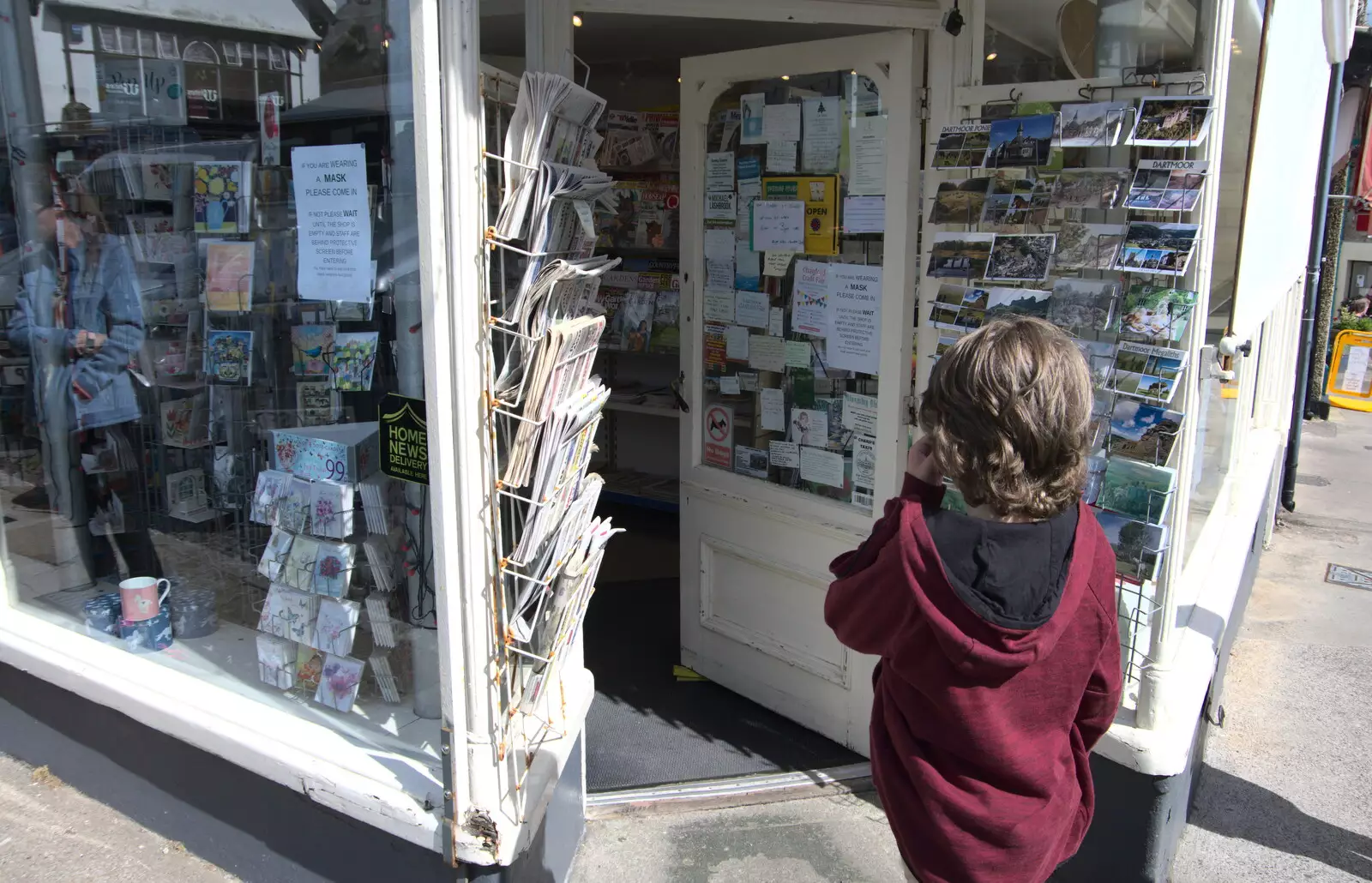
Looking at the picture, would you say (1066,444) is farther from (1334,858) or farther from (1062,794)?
(1334,858)

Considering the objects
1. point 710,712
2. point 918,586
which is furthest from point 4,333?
point 918,586

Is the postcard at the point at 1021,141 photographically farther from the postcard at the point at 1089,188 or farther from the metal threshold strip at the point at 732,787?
the metal threshold strip at the point at 732,787

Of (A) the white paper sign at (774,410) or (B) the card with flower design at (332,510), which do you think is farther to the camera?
(A) the white paper sign at (774,410)

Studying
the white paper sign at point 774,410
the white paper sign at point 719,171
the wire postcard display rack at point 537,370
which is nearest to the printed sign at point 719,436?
the white paper sign at point 774,410

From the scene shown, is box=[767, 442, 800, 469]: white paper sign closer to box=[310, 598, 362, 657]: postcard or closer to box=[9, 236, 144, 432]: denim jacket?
box=[310, 598, 362, 657]: postcard

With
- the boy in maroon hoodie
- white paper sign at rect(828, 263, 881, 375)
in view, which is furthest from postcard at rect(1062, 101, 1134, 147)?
the boy in maroon hoodie

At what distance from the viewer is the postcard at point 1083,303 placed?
2.44 meters

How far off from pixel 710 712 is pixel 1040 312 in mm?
2050

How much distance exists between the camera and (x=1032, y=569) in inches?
57.3

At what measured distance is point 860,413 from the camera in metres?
3.37

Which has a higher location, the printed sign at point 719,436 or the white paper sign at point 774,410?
the white paper sign at point 774,410

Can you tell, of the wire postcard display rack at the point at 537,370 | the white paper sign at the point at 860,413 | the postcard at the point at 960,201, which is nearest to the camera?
the wire postcard display rack at the point at 537,370

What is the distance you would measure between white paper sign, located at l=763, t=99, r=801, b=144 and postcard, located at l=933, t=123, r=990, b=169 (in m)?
0.68

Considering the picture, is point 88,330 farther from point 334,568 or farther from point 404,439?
point 404,439
